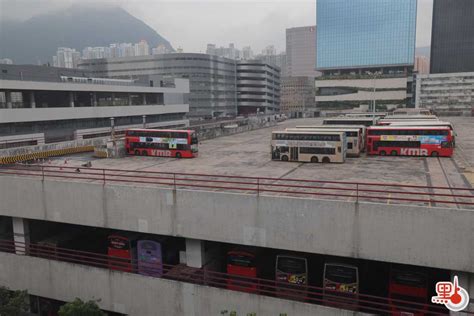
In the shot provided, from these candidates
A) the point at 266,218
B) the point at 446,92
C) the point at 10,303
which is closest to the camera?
the point at 10,303

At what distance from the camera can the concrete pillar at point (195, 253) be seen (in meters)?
19.5

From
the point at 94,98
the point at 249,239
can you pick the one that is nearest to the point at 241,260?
the point at 249,239

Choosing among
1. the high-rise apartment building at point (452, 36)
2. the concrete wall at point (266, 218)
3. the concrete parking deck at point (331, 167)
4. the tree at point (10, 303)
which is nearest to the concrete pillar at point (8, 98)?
the concrete parking deck at point (331, 167)

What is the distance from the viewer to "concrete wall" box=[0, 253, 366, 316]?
1747cm

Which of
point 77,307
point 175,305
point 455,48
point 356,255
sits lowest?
point 175,305

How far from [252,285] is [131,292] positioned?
252 inches

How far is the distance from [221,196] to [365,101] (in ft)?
433

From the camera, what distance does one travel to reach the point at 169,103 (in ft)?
306

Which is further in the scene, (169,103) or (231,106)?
(231,106)

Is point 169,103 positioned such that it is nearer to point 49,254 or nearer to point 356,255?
point 49,254

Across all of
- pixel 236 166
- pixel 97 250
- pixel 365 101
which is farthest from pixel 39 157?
pixel 365 101

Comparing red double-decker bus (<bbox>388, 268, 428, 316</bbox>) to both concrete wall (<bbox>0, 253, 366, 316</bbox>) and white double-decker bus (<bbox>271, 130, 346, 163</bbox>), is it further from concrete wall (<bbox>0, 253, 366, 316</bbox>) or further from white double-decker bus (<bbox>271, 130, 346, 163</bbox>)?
white double-decker bus (<bbox>271, 130, 346, 163</bbox>)

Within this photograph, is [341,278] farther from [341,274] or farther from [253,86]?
[253,86]

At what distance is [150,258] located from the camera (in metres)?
20.7
